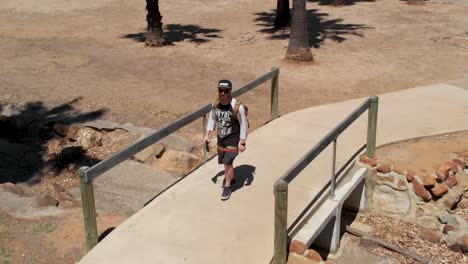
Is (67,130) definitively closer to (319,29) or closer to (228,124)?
(228,124)

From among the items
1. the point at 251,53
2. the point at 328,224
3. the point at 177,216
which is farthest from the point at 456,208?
the point at 251,53

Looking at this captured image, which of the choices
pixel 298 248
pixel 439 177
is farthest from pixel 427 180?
pixel 298 248

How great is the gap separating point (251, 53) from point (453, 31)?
25.8 ft

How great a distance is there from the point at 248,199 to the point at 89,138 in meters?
5.97

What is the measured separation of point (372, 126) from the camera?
8.67 metres

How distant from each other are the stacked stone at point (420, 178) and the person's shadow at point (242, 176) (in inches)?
71.7

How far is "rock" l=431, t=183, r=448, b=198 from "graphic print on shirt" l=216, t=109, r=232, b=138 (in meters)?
3.51

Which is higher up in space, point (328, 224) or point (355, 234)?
point (328, 224)

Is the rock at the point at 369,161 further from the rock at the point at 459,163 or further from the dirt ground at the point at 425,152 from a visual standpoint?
the rock at the point at 459,163

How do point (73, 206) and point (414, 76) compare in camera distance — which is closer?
point (73, 206)

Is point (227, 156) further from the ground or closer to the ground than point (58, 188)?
further from the ground

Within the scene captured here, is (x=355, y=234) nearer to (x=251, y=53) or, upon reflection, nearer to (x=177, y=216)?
(x=177, y=216)

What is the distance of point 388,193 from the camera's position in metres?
8.88

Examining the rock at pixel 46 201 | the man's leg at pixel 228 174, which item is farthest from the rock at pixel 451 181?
the rock at pixel 46 201
